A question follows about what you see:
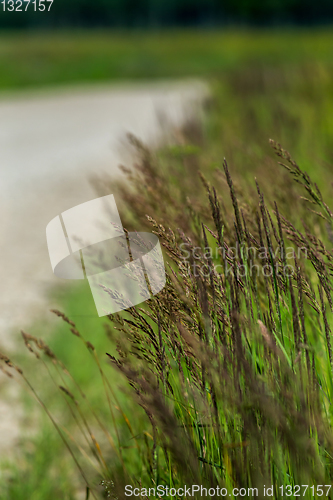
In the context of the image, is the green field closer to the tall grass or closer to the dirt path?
the tall grass

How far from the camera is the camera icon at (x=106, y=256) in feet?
3.66

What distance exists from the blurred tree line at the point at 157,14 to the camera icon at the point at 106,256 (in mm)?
21627

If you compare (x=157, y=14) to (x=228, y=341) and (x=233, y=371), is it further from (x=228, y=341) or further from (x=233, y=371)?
(x=233, y=371)

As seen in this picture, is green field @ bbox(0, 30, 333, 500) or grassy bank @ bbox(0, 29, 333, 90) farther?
grassy bank @ bbox(0, 29, 333, 90)

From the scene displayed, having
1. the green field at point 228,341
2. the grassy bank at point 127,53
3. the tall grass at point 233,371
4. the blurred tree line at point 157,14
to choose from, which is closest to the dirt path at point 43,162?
the green field at point 228,341

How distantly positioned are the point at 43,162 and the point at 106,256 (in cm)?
738

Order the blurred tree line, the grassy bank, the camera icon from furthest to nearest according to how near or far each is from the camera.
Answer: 1. the blurred tree line
2. the grassy bank
3. the camera icon

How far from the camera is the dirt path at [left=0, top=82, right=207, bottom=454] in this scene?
374 cm

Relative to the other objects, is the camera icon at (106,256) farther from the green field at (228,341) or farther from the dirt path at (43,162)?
the dirt path at (43,162)

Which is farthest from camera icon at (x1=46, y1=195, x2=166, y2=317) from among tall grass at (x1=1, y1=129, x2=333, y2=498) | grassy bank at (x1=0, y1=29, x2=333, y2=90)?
grassy bank at (x1=0, y1=29, x2=333, y2=90)

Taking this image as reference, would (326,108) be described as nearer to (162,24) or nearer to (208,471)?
(208,471)

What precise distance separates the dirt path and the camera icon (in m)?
1.24

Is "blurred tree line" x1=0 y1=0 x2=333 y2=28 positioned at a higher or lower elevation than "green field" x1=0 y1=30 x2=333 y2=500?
higher

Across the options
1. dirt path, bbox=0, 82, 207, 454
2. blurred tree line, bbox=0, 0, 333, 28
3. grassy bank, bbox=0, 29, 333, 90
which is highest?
blurred tree line, bbox=0, 0, 333, 28
